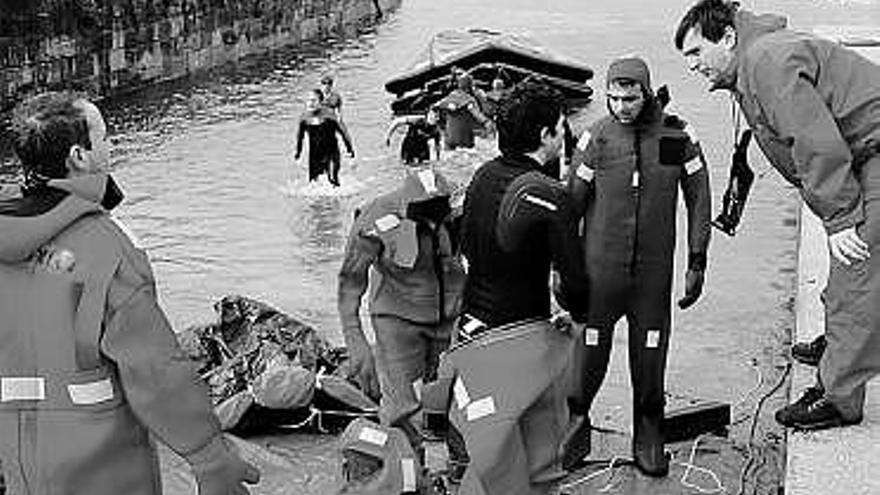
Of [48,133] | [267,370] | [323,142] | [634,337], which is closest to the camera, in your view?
[48,133]

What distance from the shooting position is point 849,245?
4.04 meters

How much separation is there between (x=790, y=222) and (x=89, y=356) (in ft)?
33.6

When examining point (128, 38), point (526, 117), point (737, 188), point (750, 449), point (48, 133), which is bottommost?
point (128, 38)

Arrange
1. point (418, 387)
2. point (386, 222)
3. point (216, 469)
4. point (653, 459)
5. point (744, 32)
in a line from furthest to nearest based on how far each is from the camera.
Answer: point (653, 459) → point (418, 387) → point (386, 222) → point (744, 32) → point (216, 469)

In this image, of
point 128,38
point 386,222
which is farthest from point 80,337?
point 128,38

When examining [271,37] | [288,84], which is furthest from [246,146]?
[271,37]

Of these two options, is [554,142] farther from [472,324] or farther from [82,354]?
[82,354]

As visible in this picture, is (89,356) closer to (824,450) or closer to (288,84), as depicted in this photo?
(824,450)

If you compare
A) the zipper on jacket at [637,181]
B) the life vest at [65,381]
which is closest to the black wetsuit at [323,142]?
the zipper on jacket at [637,181]

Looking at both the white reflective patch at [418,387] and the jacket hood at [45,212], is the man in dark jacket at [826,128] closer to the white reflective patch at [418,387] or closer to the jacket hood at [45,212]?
the white reflective patch at [418,387]

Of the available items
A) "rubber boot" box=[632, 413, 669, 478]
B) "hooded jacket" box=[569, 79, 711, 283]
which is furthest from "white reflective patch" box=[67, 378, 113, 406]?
"rubber boot" box=[632, 413, 669, 478]

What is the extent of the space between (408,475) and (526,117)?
1181 mm

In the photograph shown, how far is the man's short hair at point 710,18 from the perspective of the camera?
13.6ft

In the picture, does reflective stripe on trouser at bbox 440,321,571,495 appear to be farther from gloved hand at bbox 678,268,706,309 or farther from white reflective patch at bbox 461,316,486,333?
gloved hand at bbox 678,268,706,309
